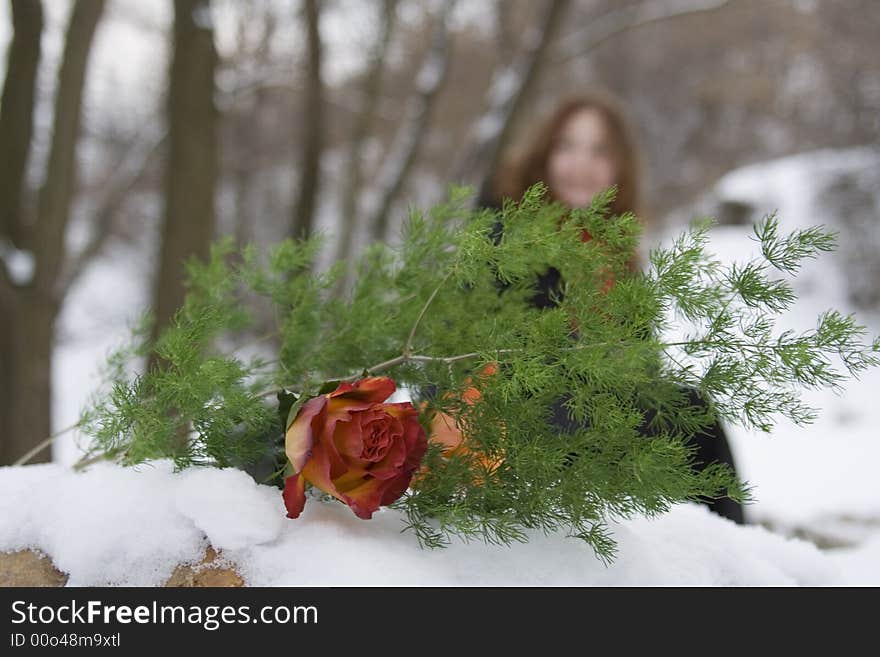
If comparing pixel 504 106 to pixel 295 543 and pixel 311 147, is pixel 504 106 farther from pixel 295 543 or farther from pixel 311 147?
pixel 295 543

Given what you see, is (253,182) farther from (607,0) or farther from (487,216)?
(487,216)

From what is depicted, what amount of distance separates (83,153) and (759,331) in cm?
635

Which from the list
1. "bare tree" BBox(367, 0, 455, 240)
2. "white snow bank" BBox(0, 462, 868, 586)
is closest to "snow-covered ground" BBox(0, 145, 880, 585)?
"white snow bank" BBox(0, 462, 868, 586)

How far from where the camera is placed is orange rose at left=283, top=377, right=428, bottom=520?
24.2 inches

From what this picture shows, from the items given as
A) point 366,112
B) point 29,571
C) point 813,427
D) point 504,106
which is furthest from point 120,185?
point 29,571

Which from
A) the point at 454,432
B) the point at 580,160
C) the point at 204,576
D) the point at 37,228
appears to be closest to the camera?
the point at 204,576

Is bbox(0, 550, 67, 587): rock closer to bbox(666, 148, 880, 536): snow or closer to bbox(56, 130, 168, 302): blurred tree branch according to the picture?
bbox(666, 148, 880, 536): snow

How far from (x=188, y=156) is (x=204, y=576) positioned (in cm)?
192

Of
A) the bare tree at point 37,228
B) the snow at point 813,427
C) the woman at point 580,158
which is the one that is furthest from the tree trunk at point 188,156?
the snow at point 813,427

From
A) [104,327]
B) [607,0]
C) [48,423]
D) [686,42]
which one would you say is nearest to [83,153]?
[104,327]

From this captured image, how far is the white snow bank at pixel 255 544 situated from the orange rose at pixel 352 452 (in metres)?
0.03

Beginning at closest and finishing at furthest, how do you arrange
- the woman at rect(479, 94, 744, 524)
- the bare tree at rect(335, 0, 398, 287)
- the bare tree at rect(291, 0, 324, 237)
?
1. the woman at rect(479, 94, 744, 524)
2. the bare tree at rect(291, 0, 324, 237)
3. the bare tree at rect(335, 0, 398, 287)

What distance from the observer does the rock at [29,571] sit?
63 centimetres

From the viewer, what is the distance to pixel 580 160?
89.8 inches
